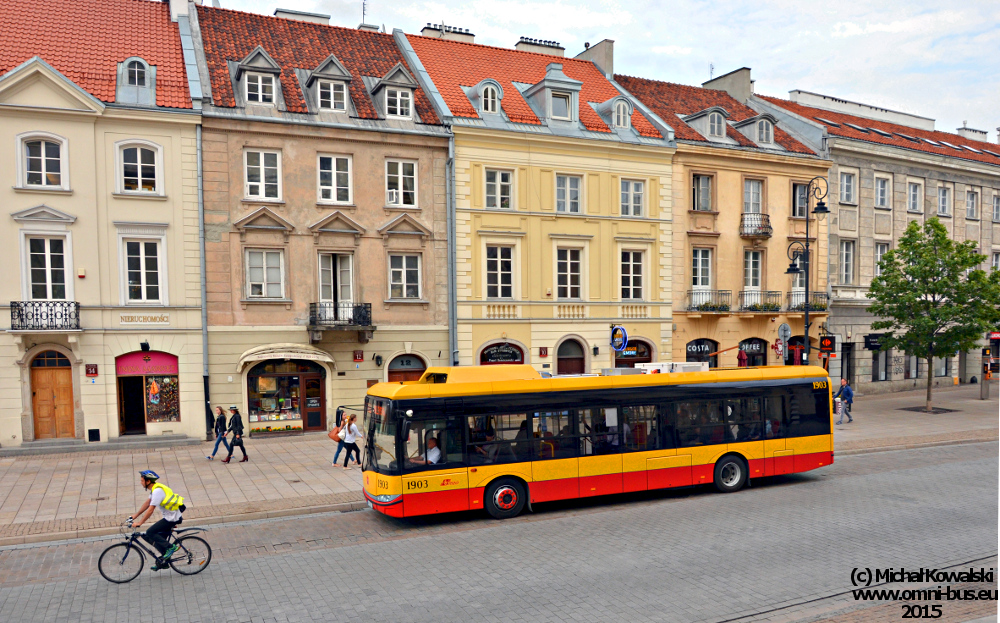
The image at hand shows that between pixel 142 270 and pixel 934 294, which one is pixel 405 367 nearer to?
pixel 142 270

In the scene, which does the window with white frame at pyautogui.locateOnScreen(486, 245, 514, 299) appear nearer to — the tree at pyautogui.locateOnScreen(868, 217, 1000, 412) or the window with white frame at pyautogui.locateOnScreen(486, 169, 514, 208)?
the window with white frame at pyautogui.locateOnScreen(486, 169, 514, 208)

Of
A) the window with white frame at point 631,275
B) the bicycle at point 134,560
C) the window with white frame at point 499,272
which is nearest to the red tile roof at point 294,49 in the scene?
the window with white frame at point 499,272

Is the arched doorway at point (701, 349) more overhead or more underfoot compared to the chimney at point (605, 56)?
more underfoot

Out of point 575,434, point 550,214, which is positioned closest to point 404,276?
point 550,214

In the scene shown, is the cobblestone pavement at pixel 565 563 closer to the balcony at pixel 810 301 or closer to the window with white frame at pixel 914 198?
the balcony at pixel 810 301

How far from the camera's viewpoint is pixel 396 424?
13.7 metres

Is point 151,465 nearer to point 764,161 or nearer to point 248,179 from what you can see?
point 248,179

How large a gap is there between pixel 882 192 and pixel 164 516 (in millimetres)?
37446

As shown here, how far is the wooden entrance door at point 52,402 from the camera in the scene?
22.5 m

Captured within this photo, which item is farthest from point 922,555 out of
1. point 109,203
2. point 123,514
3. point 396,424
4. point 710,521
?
point 109,203

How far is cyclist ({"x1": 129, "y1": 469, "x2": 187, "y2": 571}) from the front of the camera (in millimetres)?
10734

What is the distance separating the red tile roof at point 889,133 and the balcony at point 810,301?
8183 mm

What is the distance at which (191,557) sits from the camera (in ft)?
36.5

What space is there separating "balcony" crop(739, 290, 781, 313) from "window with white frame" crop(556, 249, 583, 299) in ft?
27.8
